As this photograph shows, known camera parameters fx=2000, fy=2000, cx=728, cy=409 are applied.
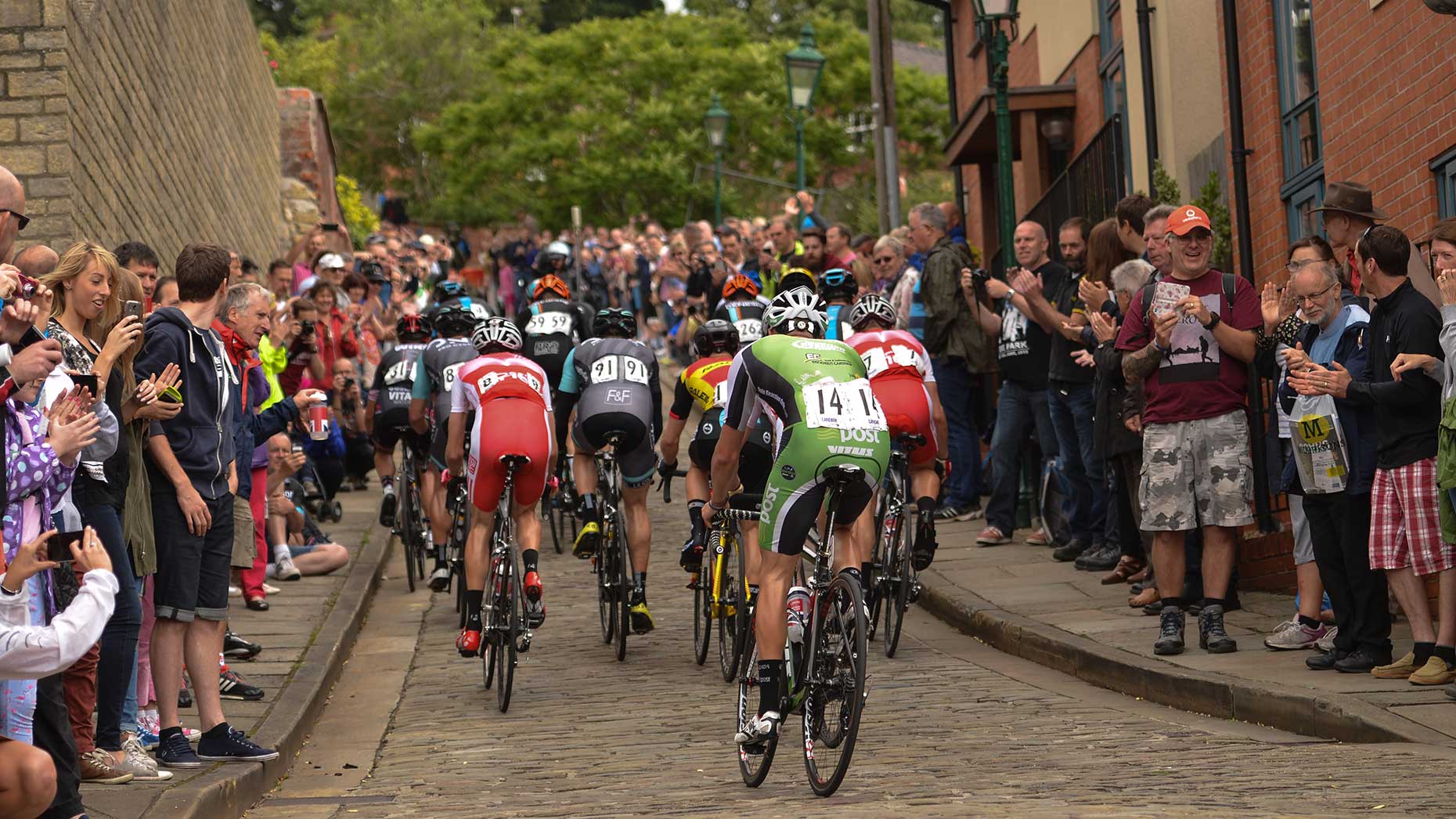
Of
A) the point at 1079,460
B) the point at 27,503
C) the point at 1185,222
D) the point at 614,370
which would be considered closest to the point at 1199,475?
the point at 1185,222

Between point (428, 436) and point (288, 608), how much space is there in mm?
2062

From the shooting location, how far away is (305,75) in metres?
64.5

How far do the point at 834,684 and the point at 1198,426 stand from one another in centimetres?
360

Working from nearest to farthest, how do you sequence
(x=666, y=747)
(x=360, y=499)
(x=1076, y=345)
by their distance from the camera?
1. (x=666, y=747)
2. (x=1076, y=345)
3. (x=360, y=499)

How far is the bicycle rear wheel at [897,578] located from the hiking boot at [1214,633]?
186 centimetres

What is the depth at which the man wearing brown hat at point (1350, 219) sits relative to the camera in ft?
33.7

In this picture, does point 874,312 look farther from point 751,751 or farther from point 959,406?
point 959,406

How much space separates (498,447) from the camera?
10.9 metres

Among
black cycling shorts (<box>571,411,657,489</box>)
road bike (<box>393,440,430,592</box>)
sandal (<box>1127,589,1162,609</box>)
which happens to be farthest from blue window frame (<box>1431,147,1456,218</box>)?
road bike (<box>393,440,430,592</box>)

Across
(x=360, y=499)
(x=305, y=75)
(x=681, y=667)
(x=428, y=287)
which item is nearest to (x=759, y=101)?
(x=305, y=75)

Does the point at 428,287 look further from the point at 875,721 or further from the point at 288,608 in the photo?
the point at 875,721

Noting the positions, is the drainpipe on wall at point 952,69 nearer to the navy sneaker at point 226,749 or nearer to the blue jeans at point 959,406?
the blue jeans at point 959,406

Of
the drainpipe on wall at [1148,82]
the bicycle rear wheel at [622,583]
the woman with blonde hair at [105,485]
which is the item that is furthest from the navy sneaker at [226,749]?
the drainpipe on wall at [1148,82]

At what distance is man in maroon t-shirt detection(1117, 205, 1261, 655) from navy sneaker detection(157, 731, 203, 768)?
4985 mm
